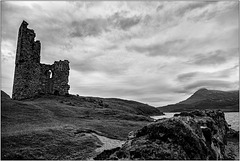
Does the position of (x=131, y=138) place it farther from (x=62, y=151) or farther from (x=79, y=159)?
(x=62, y=151)

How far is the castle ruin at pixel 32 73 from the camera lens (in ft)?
163

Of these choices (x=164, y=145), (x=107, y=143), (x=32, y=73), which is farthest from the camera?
(x=32, y=73)

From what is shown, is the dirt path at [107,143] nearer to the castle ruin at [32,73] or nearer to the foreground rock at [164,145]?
the foreground rock at [164,145]

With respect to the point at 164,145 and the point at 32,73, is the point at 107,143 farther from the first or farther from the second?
Result: the point at 32,73

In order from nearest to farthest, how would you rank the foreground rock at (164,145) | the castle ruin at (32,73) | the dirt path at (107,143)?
1. the foreground rock at (164,145)
2. the dirt path at (107,143)
3. the castle ruin at (32,73)

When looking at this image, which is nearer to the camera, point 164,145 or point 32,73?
point 164,145

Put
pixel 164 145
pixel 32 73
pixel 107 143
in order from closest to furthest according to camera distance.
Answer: pixel 164 145 → pixel 107 143 → pixel 32 73

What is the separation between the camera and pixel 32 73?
51.4m

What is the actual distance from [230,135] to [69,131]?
96.8 ft

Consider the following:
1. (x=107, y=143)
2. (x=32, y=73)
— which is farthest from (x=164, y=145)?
(x=32, y=73)

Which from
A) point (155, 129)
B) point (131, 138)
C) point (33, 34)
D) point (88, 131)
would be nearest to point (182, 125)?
point (155, 129)

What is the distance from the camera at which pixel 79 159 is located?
14.8 m

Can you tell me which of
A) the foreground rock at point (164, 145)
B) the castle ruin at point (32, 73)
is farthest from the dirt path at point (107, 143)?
the castle ruin at point (32, 73)

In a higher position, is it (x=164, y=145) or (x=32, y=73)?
(x=32, y=73)
